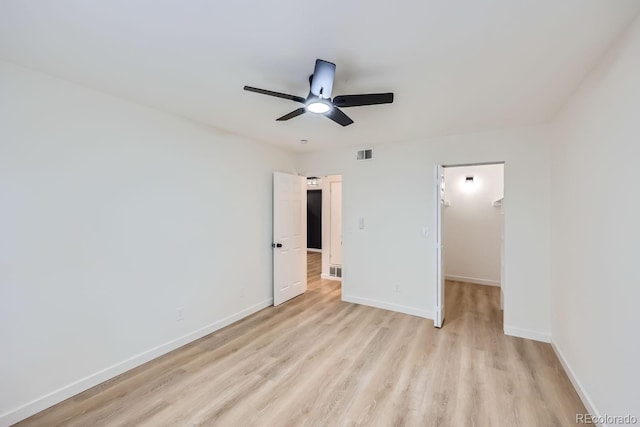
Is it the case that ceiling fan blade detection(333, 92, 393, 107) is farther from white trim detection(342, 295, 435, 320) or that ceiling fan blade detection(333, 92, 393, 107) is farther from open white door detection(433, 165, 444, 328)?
white trim detection(342, 295, 435, 320)

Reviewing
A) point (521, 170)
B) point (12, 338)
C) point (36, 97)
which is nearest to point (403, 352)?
point (521, 170)

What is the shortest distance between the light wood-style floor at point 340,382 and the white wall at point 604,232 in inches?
19.3

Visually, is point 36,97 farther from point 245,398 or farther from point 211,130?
point 245,398

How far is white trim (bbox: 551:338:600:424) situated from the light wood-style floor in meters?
0.06

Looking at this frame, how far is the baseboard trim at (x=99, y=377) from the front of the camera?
202 cm

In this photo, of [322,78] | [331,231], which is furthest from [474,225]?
[322,78]

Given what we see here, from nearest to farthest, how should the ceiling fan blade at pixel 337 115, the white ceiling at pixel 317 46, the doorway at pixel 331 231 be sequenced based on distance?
1. the white ceiling at pixel 317 46
2. the ceiling fan blade at pixel 337 115
3. the doorway at pixel 331 231

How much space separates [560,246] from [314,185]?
712 centimetres

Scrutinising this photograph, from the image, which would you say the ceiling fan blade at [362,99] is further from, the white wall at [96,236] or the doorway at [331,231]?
the doorway at [331,231]

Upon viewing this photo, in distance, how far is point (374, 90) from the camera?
238 centimetres

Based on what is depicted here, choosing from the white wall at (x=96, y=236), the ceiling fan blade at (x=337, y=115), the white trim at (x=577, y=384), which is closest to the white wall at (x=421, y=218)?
the white trim at (x=577, y=384)

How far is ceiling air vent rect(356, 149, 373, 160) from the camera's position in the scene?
4.33 metres

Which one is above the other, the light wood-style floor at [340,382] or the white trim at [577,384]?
the white trim at [577,384]

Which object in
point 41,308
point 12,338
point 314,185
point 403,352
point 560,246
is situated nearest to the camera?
point 12,338
